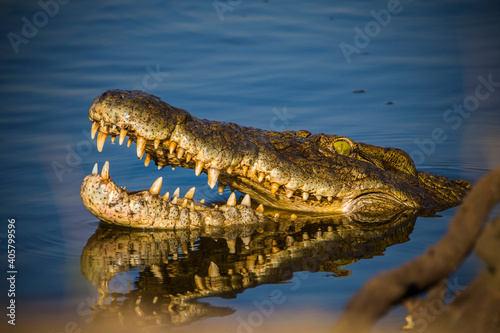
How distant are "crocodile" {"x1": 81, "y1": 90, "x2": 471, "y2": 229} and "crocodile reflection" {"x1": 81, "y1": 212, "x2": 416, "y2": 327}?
172mm

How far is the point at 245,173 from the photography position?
220 inches

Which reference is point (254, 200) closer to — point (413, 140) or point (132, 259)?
point (132, 259)

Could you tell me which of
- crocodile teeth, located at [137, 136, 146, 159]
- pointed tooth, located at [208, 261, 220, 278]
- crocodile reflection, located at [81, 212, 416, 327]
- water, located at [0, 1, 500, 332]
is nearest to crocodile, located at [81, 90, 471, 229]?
crocodile teeth, located at [137, 136, 146, 159]

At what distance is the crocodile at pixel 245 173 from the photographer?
5.11m

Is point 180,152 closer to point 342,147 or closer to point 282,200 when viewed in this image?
point 282,200

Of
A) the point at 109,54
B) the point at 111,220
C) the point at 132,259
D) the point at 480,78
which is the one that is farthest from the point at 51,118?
the point at 480,78

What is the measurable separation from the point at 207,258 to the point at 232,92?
19.7 ft

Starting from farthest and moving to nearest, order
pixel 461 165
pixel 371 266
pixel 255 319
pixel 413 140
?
pixel 413 140
pixel 461 165
pixel 371 266
pixel 255 319

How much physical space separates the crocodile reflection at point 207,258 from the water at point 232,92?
0.13m

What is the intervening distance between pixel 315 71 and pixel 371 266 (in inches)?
290

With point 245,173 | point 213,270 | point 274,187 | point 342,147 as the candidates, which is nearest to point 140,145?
point 245,173

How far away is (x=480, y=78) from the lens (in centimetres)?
1151

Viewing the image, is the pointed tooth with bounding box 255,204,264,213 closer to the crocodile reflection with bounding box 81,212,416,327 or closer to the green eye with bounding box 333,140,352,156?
the crocodile reflection with bounding box 81,212,416,327

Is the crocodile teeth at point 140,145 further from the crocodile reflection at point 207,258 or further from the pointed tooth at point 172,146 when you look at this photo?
the crocodile reflection at point 207,258
